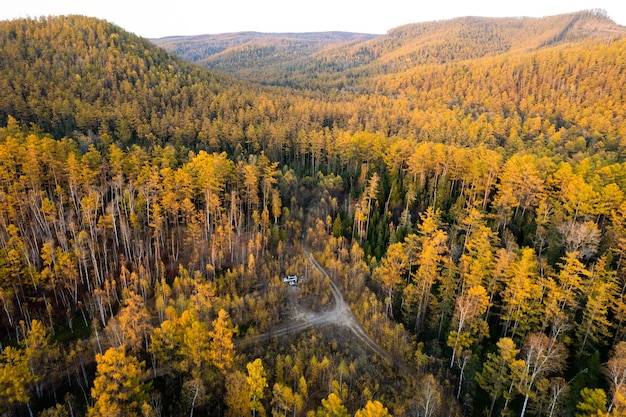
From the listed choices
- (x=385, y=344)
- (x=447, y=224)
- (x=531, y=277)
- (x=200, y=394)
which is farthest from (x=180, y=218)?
(x=531, y=277)

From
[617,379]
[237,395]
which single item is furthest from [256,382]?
[617,379]

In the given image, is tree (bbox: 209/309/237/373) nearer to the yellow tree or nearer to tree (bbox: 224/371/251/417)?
tree (bbox: 224/371/251/417)

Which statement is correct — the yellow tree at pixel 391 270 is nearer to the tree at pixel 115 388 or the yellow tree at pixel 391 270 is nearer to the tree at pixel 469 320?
the tree at pixel 469 320

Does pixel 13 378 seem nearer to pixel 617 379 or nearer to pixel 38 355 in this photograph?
pixel 38 355

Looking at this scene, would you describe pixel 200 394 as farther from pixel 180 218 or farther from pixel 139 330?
pixel 180 218

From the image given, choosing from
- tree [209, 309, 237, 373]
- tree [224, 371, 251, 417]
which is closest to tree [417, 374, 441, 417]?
tree [224, 371, 251, 417]

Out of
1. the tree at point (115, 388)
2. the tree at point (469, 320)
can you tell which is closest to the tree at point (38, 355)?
the tree at point (115, 388)
